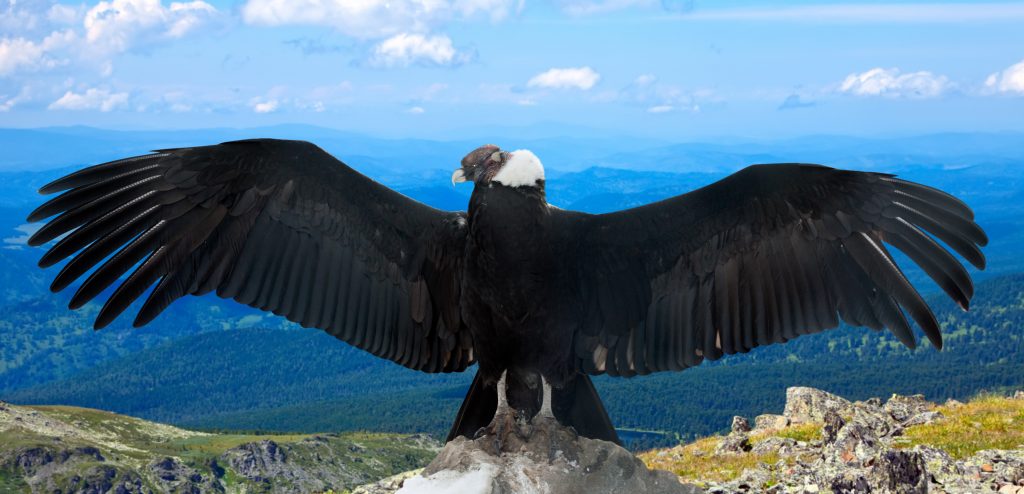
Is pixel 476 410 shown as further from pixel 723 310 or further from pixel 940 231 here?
pixel 940 231

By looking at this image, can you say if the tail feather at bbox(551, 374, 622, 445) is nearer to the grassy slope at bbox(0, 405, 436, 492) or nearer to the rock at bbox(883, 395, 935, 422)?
the rock at bbox(883, 395, 935, 422)

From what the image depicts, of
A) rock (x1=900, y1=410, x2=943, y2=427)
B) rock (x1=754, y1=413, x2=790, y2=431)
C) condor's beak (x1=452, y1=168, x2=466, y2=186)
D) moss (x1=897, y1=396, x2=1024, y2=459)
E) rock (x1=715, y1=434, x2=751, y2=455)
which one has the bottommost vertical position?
rock (x1=754, y1=413, x2=790, y2=431)

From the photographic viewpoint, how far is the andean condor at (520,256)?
9.34 metres

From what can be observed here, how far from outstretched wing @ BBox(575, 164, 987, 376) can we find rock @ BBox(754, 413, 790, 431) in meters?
12.8

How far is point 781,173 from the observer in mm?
9500

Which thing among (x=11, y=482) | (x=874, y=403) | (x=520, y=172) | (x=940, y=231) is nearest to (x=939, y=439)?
(x=874, y=403)

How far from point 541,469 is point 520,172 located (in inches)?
116

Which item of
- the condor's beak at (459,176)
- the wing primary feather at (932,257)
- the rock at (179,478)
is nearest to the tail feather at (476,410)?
the condor's beak at (459,176)

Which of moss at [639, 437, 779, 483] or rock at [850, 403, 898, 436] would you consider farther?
rock at [850, 403, 898, 436]

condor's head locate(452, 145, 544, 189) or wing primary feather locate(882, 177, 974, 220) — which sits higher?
condor's head locate(452, 145, 544, 189)

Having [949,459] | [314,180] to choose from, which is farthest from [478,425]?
[949,459]

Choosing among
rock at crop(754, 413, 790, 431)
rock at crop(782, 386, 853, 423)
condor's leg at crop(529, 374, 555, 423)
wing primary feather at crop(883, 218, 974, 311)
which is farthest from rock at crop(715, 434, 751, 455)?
A: wing primary feather at crop(883, 218, 974, 311)

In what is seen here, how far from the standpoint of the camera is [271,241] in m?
10.6

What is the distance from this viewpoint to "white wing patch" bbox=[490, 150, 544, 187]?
8836 mm
